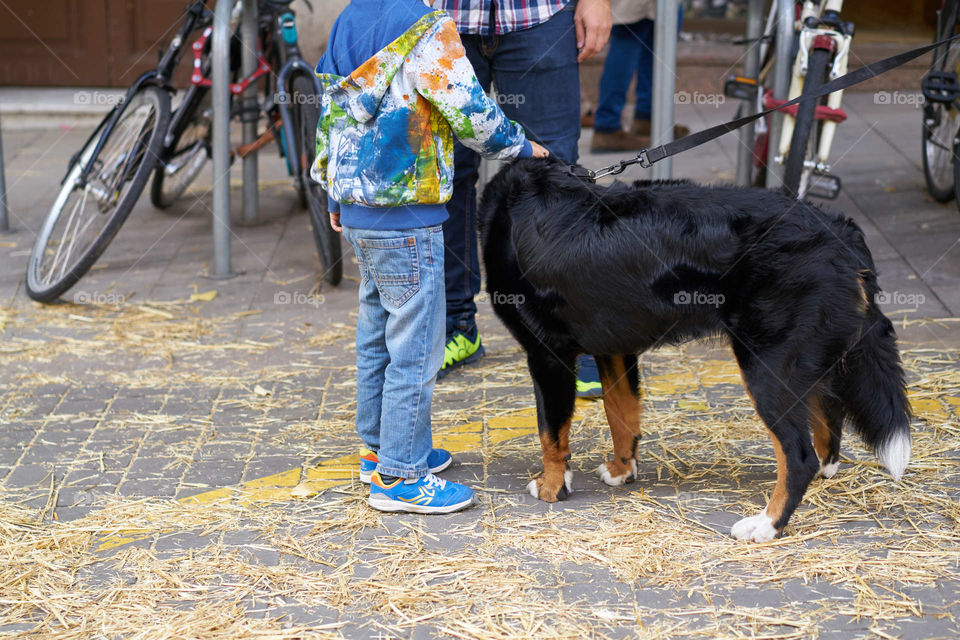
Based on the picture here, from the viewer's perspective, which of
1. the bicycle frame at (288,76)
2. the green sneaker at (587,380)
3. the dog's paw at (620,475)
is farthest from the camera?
the bicycle frame at (288,76)

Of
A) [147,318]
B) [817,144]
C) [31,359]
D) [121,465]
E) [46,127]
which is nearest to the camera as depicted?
[121,465]

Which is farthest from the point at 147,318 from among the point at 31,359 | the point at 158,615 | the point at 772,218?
the point at 772,218

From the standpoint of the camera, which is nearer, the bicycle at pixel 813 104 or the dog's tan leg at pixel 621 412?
the dog's tan leg at pixel 621 412

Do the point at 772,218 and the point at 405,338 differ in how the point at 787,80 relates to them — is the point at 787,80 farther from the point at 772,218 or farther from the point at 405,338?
the point at 405,338

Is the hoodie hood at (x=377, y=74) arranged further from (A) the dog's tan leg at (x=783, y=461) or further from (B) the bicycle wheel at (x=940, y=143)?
(B) the bicycle wheel at (x=940, y=143)

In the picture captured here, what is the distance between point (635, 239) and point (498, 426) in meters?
1.22

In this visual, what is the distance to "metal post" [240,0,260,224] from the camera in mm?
5750

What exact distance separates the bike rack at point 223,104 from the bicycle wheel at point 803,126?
112 inches

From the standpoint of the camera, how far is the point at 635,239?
9.65 ft

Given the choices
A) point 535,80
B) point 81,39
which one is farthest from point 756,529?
point 81,39

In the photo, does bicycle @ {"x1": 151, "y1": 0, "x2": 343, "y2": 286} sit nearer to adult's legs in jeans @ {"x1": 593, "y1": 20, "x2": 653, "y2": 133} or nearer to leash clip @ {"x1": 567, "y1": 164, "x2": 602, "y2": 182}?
leash clip @ {"x1": 567, "y1": 164, "x2": 602, "y2": 182}

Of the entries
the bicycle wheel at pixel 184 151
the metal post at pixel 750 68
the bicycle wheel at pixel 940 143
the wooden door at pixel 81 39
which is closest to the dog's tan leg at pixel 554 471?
the metal post at pixel 750 68

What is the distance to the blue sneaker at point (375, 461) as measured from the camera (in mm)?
3426

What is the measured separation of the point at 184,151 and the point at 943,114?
4.53 metres
